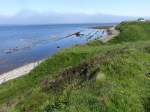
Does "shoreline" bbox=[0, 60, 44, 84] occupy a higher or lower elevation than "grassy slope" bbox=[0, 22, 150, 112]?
lower

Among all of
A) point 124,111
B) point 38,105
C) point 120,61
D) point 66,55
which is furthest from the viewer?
point 66,55

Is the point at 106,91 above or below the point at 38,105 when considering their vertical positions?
above

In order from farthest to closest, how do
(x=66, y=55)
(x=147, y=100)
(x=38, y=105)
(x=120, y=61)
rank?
(x=66, y=55), (x=120, y=61), (x=38, y=105), (x=147, y=100)

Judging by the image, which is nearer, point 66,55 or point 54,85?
point 54,85

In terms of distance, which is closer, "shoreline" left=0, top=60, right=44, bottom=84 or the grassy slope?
the grassy slope

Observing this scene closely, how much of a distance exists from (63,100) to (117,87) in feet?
7.52

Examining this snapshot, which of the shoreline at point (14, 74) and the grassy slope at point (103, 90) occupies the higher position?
the grassy slope at point (103, 90)

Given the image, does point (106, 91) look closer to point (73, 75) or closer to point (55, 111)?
point (55, 111)

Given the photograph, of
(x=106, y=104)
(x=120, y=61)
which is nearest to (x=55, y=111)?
(x=106, y=104)

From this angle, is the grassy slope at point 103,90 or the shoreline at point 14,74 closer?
the grassy slope at point 103,90

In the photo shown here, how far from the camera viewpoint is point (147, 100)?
14.6 m

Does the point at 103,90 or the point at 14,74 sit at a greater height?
the point at 103,90

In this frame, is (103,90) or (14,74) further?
(14,74)

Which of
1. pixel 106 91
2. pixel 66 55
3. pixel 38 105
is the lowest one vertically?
pixel 66 55
